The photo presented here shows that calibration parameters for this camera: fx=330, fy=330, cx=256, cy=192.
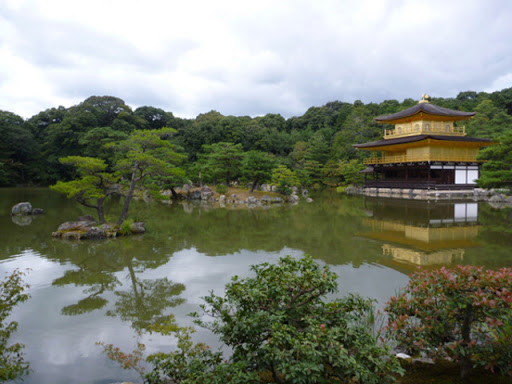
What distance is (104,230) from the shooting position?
10.3 meters

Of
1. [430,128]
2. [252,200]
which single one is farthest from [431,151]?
[252,200]

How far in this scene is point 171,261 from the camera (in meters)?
7.78

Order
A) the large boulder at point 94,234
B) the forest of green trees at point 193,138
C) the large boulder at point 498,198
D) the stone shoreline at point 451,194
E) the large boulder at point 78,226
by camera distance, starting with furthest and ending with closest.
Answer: the forest of green trees at point 193,138
the stone shoreline at point 451,194
the large boulder at point 498,198
the large boulder at point 78,226
the large boulder at point 94,234

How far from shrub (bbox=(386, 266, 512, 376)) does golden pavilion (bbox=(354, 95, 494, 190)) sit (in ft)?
77.8

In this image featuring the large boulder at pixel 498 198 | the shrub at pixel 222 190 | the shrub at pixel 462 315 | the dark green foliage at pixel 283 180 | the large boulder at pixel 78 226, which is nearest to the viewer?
the shrub at pixel 462 315

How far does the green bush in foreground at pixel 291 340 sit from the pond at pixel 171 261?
149 centimetres

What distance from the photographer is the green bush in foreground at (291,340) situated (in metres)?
2.24

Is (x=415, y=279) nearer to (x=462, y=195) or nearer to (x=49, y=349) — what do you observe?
(x=49, y=349)

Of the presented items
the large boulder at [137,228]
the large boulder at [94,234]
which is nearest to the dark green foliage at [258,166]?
the large boulder at [137,228]

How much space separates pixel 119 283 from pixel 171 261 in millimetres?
1618

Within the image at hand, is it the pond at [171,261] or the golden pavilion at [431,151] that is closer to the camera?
the pond at [171,261]

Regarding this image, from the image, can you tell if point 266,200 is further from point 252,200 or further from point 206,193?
point 206,193

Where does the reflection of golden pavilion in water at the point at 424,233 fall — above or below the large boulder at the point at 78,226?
below

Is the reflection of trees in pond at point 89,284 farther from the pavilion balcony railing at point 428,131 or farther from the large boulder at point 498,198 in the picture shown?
the pavilion balcony railing at point 428,131
